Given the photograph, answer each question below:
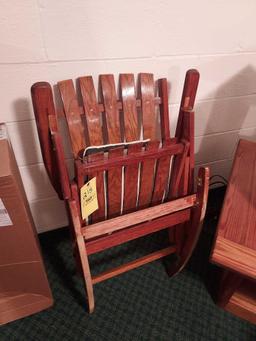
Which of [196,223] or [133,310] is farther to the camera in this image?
[133,310]

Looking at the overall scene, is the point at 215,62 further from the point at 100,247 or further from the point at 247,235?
the point at 100,247

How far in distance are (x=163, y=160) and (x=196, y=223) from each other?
0.31 metres

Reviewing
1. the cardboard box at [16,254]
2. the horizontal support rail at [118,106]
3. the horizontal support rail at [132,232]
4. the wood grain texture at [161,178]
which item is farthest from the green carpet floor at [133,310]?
the horizontal support rail at [118,106]

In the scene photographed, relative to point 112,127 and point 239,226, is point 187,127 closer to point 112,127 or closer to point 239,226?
point 112,127

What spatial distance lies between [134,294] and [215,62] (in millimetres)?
1152

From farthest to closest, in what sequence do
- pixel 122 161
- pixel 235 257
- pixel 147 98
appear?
pixel 147 98, pixel 122 161, pixel 235 257

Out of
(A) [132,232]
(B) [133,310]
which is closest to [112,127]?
(A) [132,232]

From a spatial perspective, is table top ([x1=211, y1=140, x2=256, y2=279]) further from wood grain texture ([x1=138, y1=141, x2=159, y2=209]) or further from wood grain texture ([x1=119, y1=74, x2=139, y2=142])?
wood grain texture ([x1=119, y1=74, x2=139, y2=142])

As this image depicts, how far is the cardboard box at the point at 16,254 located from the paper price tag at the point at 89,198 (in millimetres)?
183

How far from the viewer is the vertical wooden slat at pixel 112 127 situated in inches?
34.1

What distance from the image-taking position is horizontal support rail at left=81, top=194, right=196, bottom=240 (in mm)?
870

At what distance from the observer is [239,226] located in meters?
0.78

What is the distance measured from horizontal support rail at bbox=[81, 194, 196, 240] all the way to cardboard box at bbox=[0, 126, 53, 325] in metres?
0.20

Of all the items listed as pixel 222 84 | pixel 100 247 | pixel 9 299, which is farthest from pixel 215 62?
pixel 9 299
